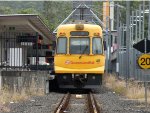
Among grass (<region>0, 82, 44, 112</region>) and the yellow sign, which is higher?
the yellow sign

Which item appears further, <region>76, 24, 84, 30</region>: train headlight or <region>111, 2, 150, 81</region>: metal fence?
<region>111, 2, 150, 81</region>: metal fence

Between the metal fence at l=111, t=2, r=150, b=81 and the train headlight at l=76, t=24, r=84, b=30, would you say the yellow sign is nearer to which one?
the train headlight at l=76, t=24, r=84, b=30

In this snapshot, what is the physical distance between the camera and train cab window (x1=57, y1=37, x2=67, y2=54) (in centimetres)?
2666

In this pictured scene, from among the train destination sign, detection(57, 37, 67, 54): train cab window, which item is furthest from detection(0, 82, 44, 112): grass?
the train destination sign

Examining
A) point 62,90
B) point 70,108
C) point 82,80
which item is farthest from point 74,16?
point 70,108

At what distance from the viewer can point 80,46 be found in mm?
26734

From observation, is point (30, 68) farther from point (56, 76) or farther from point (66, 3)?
point (66, 3)

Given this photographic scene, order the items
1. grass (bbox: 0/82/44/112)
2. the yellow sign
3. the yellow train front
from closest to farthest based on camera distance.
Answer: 1. the yellow sign
2. grass (bbox: 0/82/44/112)
3. the yellow train front

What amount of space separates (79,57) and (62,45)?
114 centimetres

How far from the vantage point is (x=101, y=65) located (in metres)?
26.4

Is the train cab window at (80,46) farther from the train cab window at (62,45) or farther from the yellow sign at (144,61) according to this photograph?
the yellow sign at (144,61)

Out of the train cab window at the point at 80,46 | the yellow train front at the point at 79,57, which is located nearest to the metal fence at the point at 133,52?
the yellow train front at the point at 79,57

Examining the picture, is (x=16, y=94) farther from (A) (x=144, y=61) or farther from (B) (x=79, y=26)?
→ (B) (x=79, y=26)

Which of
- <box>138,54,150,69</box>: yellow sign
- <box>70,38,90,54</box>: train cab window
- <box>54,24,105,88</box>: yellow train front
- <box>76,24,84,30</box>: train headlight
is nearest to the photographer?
<box>138,54,150,69</box>: yellow sign
